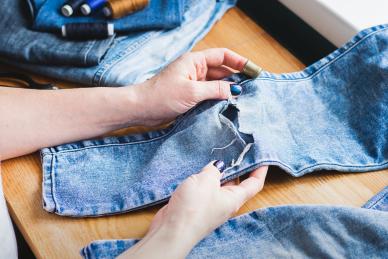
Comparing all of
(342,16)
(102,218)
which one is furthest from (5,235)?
(342,16)

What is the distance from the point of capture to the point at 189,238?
0.51m

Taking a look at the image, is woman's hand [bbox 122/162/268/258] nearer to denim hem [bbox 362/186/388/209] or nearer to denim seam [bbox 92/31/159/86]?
denim hem [bbox 362/186/388/209]

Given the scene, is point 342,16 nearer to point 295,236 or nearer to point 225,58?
point 225,58

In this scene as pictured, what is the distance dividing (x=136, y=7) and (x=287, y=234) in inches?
17.5

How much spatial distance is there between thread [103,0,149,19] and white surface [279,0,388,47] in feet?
0.93

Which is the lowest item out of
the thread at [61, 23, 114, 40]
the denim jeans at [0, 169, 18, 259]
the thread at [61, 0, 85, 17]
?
the denim jeans at [0, 169, 18, 259]

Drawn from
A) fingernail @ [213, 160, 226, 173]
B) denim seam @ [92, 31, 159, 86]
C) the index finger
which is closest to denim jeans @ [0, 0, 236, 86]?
denim seam @ [92, 31, 159, 86]

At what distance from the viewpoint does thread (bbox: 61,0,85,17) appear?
0.77 meters

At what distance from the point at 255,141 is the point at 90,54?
297 millimetres

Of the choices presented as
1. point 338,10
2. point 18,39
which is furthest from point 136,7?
point 338,10

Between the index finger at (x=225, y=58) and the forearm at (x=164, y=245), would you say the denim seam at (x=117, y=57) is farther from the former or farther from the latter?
the forearm at (x=164, y=245)

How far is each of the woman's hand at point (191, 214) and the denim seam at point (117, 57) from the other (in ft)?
0.84

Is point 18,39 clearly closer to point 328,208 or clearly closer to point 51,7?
point 51,7

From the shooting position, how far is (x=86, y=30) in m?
0.76
